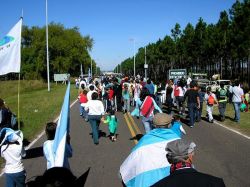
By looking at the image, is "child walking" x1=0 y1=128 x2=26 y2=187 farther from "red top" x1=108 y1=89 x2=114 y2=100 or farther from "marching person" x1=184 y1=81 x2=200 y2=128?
"red top" x1=108 y1=89 x2=114 y2=100

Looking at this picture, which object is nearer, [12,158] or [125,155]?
[12,158]

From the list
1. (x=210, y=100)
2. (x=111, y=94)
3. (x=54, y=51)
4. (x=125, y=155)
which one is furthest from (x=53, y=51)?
(x=125, y=155)

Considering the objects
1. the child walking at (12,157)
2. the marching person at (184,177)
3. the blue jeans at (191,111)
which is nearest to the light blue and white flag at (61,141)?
the marching person at (184,177)

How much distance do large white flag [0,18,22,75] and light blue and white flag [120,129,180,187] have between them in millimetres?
3562

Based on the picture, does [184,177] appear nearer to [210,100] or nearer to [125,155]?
[125,155]

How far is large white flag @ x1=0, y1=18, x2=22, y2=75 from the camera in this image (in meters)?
7.39

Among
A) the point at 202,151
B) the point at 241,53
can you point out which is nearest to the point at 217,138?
the point at 202,151

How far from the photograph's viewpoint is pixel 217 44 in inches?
2136

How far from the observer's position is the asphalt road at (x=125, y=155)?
28.6 feet

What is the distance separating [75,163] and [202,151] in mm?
3510

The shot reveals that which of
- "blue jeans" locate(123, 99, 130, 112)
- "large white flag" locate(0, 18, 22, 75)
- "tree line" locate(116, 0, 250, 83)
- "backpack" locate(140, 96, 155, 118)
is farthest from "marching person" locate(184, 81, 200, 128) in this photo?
"tree line" locate(116, 0, 250, 83)

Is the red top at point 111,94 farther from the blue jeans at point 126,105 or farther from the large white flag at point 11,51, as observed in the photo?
the large white flag at point 11,51

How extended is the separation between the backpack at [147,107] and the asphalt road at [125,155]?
112 centimetres

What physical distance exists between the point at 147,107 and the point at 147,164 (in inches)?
264
